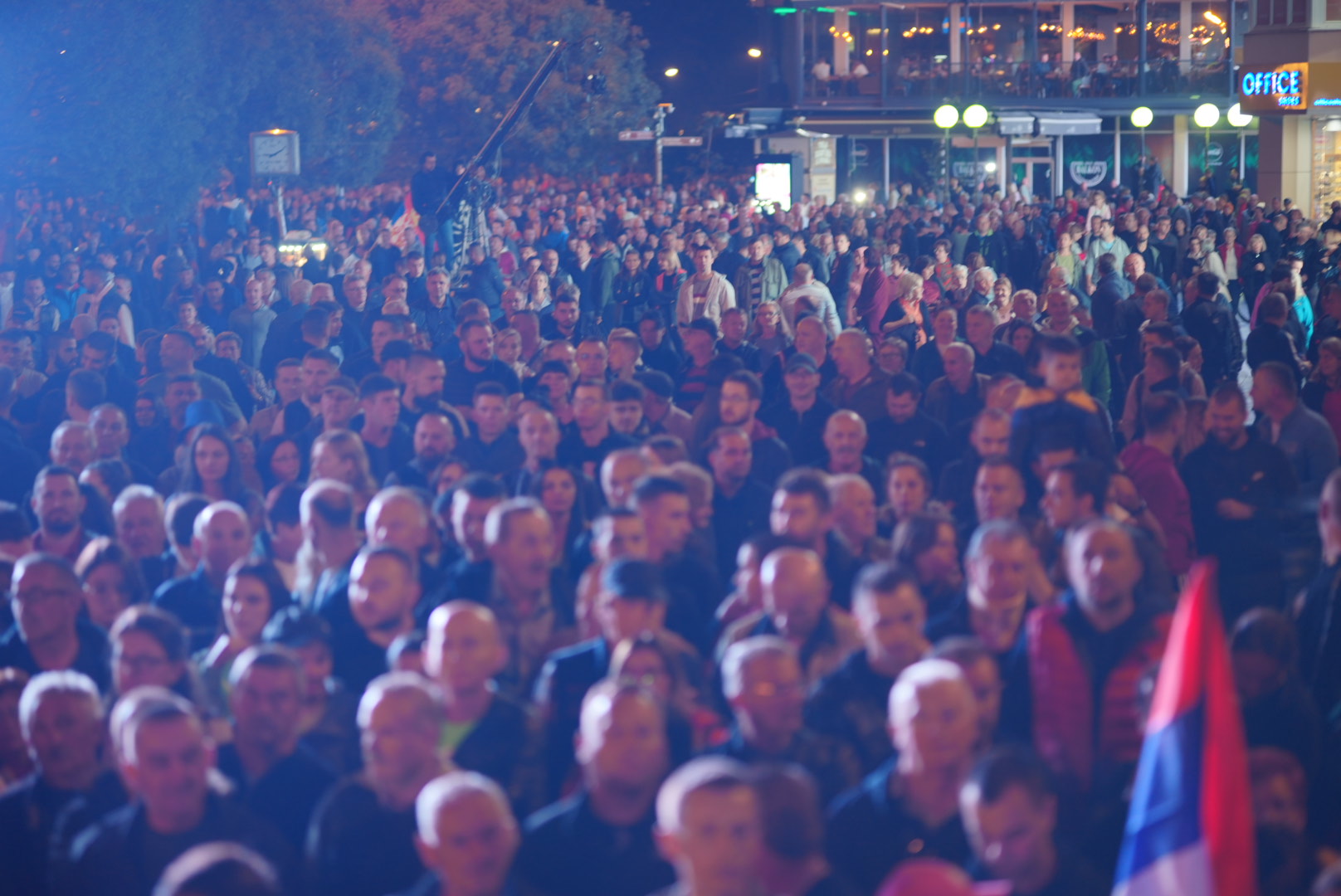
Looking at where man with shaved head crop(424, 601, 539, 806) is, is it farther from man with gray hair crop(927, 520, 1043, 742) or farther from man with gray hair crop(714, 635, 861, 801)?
man with gray hair crop(927, 520, 1043, 742)

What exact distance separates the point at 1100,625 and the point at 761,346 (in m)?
7.56

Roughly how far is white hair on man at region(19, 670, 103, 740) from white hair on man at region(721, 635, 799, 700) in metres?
1.94

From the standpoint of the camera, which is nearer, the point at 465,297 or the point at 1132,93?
the point at 465,297

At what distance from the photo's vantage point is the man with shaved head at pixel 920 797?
5055 mm

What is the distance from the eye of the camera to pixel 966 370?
1077 centimetres

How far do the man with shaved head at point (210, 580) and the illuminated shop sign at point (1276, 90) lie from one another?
26364mm

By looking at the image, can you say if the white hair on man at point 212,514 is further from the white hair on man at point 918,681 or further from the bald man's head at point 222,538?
the white hair on man at point 918,681

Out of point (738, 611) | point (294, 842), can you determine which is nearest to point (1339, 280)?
point (738, 611)

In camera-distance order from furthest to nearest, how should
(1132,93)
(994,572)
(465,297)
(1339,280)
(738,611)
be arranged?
(1132,93) → (465,297) → (1339,280) → (738,611) → (994,572)

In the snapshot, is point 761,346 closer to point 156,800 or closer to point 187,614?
point 187,614

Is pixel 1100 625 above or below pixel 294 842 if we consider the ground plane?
above

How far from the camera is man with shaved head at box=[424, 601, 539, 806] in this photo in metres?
5.76

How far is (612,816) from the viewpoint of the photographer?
521cm

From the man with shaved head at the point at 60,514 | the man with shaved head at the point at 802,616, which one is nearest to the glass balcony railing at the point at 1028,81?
the man with shaved head at the point at 60,514
